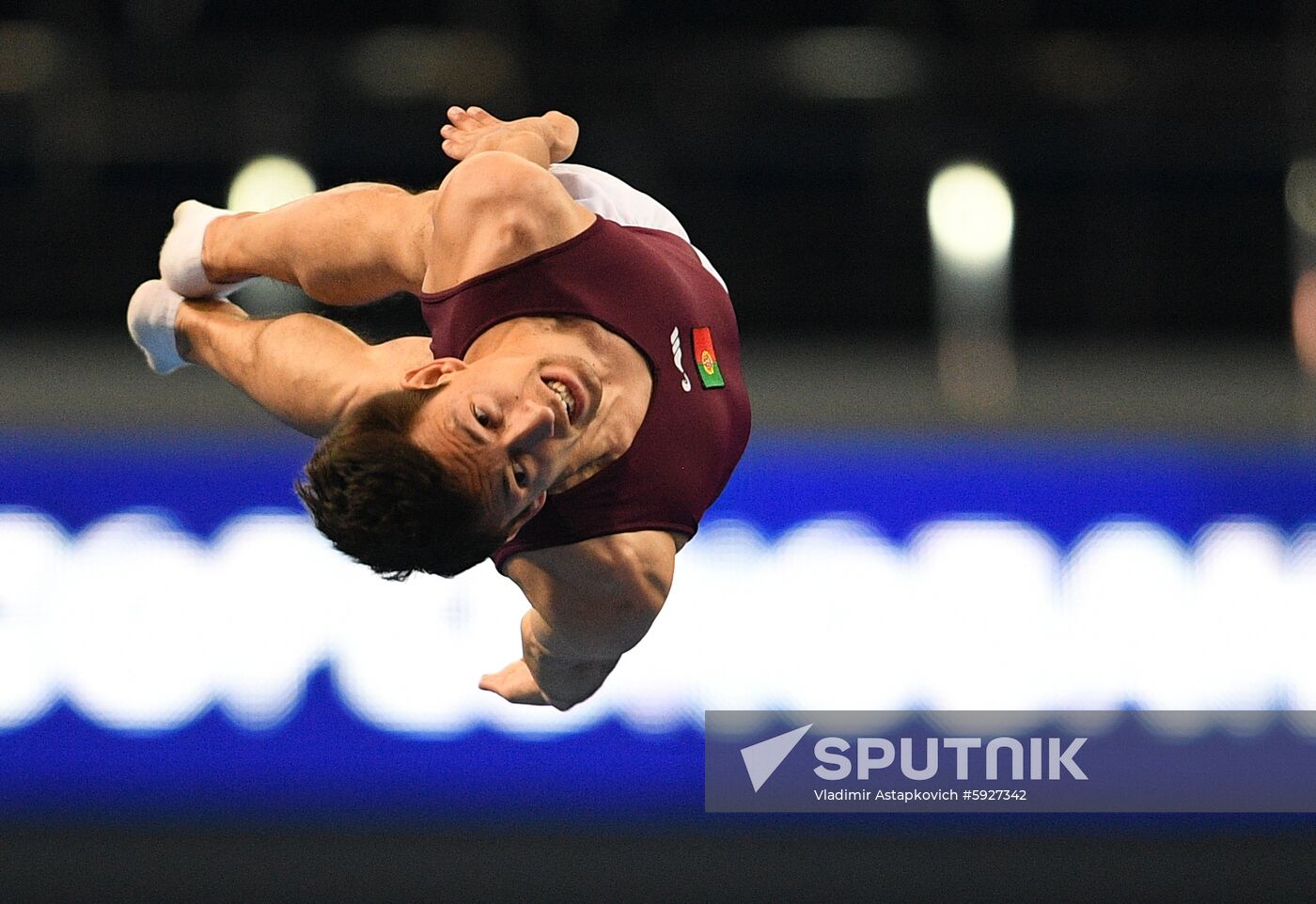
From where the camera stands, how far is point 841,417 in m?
7.32

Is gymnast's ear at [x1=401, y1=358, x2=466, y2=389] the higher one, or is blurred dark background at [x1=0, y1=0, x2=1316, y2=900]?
blurred dark background at [x1=0, y1=0, x2=1316, y2=900]

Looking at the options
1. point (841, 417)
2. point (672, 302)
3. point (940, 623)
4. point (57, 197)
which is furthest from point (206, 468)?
point (672, 302)

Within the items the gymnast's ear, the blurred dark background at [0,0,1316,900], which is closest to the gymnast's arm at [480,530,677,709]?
the gymnast's ear

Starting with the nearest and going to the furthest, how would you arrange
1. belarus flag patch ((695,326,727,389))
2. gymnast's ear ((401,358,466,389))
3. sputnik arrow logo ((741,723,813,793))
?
gymnast's ear ((401,358,466,389))
belarus flag patch ((695,326,727,389))
sputnik arrow logo ((741,723,813,793))

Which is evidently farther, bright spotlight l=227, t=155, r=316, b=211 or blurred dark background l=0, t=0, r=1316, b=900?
blurred dark background l=0, t=0, r=1316, b=900

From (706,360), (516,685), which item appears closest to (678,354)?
(706,360)

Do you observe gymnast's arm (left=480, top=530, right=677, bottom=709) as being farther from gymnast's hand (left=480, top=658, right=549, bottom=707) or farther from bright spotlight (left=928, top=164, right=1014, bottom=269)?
bright spotlight (left=928, top=164, right=1014, bottom=269)

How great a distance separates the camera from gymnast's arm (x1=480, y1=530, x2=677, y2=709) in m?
3.65

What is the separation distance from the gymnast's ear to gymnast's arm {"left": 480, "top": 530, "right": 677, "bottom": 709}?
501mm

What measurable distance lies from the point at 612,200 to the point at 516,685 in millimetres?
1312

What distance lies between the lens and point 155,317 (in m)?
4.38

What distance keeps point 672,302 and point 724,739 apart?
3.79 m

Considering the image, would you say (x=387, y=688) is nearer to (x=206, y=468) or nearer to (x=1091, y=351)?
(x=206, y=468)

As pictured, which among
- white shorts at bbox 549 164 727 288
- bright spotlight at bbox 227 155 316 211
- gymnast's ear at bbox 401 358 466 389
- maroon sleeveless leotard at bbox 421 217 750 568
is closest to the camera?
gymnast's ear at bbox 401 358 466 389
